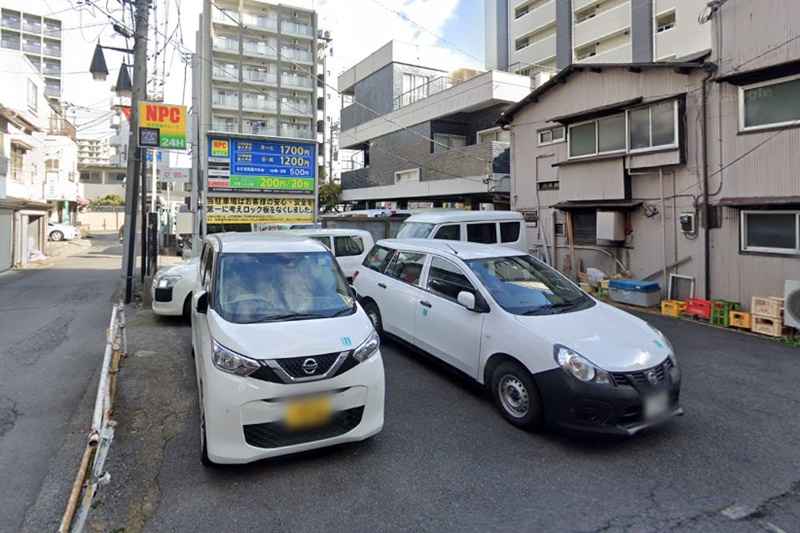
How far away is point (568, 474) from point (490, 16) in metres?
37.9

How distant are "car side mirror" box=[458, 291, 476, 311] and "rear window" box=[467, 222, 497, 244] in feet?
19.0

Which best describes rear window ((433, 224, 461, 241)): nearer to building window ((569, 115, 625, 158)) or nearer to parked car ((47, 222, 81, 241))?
building window ((569, 115, 625, 158))

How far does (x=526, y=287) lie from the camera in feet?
16.3

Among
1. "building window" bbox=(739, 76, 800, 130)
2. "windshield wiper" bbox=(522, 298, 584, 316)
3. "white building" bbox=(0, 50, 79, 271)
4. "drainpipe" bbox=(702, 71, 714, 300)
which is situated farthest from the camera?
"white building" bbox=(0, 50, 79, 271)

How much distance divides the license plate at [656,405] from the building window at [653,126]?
779 cm

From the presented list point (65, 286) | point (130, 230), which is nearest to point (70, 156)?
point (65, 286)

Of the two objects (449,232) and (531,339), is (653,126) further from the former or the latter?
(531,339)

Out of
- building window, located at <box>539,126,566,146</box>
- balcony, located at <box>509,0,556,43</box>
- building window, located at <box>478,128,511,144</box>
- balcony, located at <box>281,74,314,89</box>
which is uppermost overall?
balcony, located at <box>281,74,314,89</box>

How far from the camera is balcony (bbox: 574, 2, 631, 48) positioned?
25.6 m

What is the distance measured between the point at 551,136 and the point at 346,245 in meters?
6.99

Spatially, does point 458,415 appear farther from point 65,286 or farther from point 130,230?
point 65,286

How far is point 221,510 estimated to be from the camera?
A: 2977mm

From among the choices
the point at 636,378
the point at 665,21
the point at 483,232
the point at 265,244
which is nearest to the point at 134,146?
the point at 265,244

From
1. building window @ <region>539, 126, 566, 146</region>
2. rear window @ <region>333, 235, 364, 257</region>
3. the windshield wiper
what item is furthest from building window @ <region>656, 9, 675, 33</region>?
the windshield wiper
